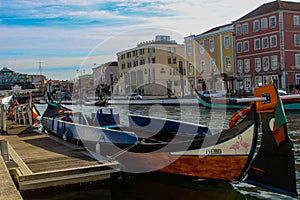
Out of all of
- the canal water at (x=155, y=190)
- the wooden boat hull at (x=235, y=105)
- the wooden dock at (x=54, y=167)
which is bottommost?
the canal water at (x=155, y=190)

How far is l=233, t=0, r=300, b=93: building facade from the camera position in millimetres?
42938

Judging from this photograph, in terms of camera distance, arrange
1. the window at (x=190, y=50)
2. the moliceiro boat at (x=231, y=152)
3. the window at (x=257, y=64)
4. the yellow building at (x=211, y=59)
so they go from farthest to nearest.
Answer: the window at (x=190, y=50)
the yellow building at (x=211, y=59)
the window at (x=257, y=64)
the moliceiro boat at (x=231, y=152)

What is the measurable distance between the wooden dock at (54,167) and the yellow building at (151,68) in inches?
1922

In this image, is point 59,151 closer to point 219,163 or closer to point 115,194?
point 115,194

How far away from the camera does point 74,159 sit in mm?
9617

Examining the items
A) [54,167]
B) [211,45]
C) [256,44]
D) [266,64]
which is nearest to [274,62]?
[266,64]

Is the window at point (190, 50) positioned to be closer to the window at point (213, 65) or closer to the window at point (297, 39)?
the window at point (213, 65)

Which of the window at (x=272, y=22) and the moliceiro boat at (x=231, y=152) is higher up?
the window at (x=272, y=22)

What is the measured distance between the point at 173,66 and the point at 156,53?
6.26 m

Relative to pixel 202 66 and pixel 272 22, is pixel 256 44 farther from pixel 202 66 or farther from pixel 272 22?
pixel 202 66

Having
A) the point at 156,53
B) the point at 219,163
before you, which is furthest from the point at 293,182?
the point at 156,53

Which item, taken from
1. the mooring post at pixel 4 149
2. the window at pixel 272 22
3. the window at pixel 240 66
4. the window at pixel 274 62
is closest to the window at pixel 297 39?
the window at pixel 272 22

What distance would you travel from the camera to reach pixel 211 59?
54.2 meters

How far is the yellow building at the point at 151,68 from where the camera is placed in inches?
2425
